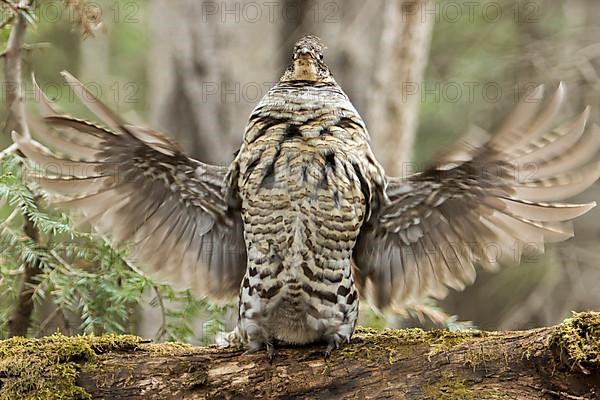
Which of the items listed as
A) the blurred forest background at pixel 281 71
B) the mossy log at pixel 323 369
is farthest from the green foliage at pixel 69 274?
Result: the mossy log at pixel 323 369

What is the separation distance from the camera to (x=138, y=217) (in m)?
4.05

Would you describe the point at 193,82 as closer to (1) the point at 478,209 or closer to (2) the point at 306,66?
(2) the point at 306,66

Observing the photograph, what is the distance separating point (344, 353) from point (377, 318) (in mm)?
1745

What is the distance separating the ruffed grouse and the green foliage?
24 cm

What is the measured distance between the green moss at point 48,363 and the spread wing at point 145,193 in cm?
79

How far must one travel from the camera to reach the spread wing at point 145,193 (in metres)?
3.76

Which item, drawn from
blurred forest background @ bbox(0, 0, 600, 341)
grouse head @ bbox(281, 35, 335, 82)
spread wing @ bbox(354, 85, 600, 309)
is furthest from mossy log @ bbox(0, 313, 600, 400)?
grouse head @ bbox(281, 35, 335, 82)

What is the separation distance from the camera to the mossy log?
2836mm

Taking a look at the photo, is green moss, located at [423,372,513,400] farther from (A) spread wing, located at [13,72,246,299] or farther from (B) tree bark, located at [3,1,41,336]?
(B) tree bark, located at [3,1,41,336]

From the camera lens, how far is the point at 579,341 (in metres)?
2.72

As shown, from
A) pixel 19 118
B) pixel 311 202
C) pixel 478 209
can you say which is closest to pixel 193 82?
pixel 19 118

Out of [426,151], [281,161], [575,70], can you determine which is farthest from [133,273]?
[426,151]

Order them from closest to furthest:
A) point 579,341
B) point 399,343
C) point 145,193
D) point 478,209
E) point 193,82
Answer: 1. point 579,341
2. point 399,343
3. point 478,209
4. point 145,193
5. point 193,82

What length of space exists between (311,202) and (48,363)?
1290mm
